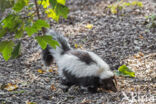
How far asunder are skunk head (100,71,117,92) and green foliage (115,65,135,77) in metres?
0.40

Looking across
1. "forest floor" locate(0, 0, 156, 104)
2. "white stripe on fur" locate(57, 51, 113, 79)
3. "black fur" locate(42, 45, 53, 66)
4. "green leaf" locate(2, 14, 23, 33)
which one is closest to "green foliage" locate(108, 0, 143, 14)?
"forest floor" locate(0, 0, 156, 104)

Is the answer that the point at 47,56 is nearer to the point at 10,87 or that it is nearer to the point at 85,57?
the point at 85,57

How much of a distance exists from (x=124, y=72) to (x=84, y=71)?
38.3 inches

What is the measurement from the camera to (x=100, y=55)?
607 centimetres

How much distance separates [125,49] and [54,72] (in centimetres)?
194

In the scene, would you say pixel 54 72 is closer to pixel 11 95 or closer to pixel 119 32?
pixel 11 95

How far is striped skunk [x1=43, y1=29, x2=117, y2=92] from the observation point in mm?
4578

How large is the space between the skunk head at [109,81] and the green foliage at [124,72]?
15.8 inches

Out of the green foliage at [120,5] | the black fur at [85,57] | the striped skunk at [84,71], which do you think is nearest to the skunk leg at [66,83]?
the striped skunk at [84,71]

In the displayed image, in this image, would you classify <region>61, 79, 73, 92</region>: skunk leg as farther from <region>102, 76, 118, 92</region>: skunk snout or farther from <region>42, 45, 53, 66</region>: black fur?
<region>102, 76, 118, 92</region>: skunk snout

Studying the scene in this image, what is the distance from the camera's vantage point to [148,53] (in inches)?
231

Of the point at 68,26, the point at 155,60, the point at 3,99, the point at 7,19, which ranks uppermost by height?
the point at 7,19

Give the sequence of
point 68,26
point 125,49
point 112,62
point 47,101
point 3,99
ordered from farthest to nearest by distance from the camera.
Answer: point 68,26
point 125,49
point 112,62
point 47,101
point 3,99

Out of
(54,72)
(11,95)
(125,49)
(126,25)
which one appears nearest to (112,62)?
(125,49)
